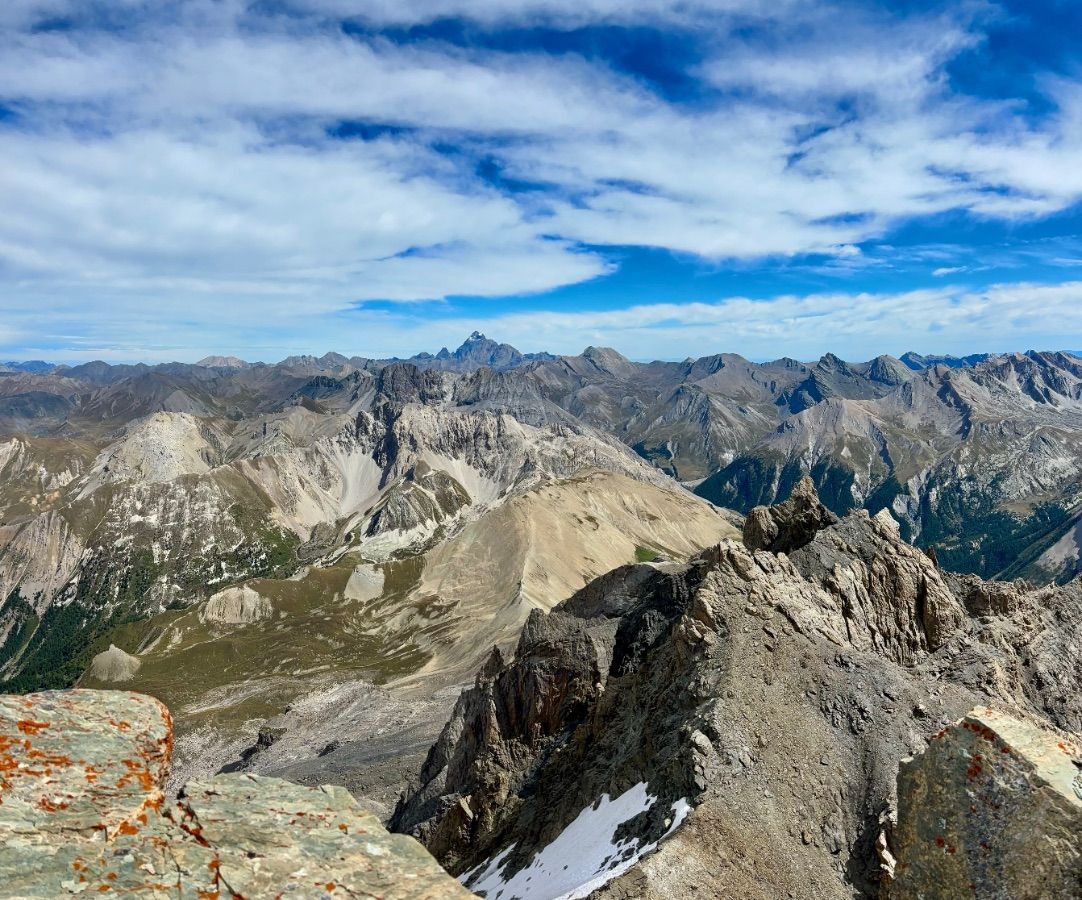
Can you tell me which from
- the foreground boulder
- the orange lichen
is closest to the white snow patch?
the foreground boulder

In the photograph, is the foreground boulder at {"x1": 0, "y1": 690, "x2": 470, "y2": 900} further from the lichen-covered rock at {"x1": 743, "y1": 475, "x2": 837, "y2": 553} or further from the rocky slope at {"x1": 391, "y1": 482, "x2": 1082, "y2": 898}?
the lichen-covered rock at {"x1": 743, "y1": 475, "x2": 837, "y2": 553}

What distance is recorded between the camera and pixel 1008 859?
12445 millimetres

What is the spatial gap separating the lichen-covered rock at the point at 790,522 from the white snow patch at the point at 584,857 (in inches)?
1266

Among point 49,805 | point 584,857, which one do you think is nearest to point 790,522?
point 584,857

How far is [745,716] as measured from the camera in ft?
117

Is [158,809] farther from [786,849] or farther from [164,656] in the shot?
[164,656]

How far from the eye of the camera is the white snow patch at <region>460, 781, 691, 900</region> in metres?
30.1

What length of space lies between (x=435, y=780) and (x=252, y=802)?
199ft

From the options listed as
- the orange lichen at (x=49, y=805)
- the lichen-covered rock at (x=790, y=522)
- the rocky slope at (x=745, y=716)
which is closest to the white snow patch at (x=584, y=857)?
the rocky slope at (x=745, y=716)

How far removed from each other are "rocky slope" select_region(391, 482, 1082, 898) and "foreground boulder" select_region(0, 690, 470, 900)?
19.1 meters

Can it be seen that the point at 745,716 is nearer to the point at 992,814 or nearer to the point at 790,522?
the point at 992,814

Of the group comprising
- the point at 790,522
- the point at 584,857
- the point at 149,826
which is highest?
the point at 149,826

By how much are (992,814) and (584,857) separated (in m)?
26.2

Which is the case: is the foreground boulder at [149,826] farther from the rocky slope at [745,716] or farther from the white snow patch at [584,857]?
the white snow patch at [584,857]
